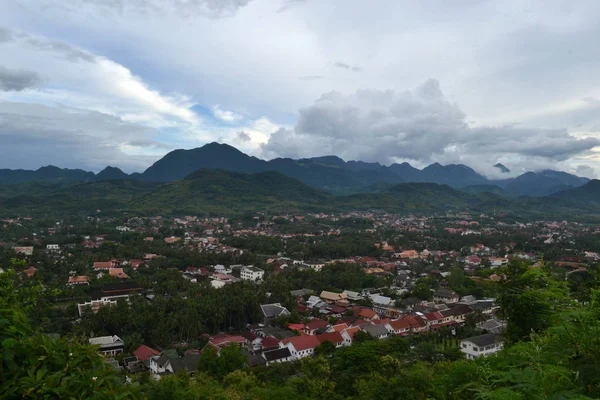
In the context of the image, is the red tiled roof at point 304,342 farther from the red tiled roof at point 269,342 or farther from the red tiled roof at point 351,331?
the red tiled roof at point 351,331

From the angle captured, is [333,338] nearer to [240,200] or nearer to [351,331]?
[351,331]

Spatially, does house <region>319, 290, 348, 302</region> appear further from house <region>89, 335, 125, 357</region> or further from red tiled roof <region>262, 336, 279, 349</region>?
house <region>89, 335, 125, 357</region>

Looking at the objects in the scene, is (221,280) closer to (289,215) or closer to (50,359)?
(50,359)

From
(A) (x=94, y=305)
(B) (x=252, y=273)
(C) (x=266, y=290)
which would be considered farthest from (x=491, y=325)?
(A) (x=94, y=305)

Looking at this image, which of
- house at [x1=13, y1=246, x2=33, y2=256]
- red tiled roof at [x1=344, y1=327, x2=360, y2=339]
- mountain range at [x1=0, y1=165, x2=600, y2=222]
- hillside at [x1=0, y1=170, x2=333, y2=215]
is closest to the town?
red tiled roof at [x1=344, y1=327, x2=360, y2=339]

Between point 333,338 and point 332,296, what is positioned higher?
point 333,338

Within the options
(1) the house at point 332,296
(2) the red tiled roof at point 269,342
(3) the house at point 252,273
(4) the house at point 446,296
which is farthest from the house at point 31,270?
(4) the house at point 446,296

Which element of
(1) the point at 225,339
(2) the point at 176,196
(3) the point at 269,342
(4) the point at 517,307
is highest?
(4) the point at 517,307
